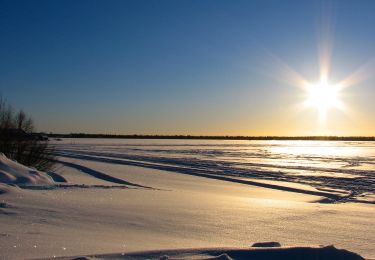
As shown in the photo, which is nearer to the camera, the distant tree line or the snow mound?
the snow mound

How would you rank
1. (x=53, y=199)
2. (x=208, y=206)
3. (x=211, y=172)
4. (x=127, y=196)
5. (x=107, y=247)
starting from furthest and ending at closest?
(x=211, y=172) → (x=127, y=196) → (x=208, y=206) → (x=53, y=199) → (x=107, y=247)

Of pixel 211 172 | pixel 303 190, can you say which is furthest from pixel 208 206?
pixel 211 172

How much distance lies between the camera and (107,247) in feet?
12.1

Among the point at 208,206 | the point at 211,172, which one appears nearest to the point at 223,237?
the point at 208,206

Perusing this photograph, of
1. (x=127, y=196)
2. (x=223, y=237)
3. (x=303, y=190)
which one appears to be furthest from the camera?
(x=303, y=190)

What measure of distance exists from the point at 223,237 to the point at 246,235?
1.08 feet

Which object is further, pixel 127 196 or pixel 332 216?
pixel 127 196

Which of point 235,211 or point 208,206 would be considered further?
point 208,206

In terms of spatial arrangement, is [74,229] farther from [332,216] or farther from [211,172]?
[211,172]

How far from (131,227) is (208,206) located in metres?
2.53

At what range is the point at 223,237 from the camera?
4699 mm

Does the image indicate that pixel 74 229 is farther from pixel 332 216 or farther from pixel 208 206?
pixel 332 216

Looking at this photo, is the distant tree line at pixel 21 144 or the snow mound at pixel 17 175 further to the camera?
the distant tree line at pixel 21 144

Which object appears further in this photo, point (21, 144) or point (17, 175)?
point (21, 144)
